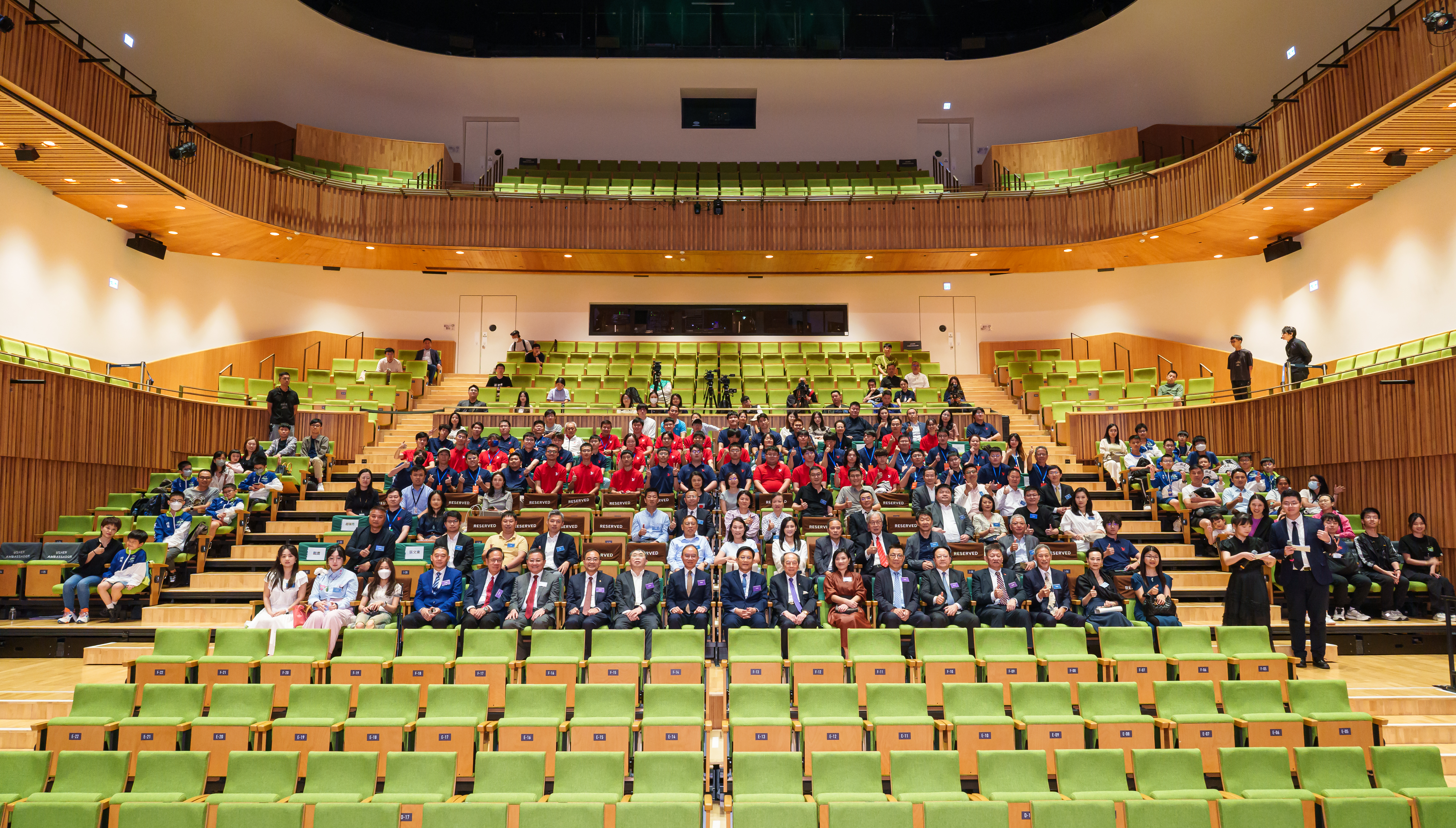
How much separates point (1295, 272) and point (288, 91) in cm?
1437

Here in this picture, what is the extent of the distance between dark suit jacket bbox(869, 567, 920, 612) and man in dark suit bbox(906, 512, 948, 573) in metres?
0.16

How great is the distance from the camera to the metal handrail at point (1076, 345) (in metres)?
13.9

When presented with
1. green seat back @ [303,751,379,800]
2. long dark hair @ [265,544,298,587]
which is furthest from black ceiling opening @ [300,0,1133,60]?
green seat back @ [303,751,379,800]

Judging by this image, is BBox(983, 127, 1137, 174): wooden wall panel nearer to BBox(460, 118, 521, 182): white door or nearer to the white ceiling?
the white ceiling

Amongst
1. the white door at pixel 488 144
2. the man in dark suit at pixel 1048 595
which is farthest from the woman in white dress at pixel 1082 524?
the white door at pixel 488 144

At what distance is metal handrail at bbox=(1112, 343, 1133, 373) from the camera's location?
13500 millimetres

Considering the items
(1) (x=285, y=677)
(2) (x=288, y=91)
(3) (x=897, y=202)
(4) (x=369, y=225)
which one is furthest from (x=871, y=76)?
(1) (x=285, y=677)

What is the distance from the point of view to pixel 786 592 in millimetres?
5992

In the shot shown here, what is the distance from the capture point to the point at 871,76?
14.8 metres

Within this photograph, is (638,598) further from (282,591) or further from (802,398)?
(802,398)

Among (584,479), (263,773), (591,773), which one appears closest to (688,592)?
(591,773)

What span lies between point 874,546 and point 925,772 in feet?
8.08

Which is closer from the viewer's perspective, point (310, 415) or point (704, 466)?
point (704, 466)

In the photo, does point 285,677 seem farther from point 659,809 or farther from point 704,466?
point 704,466
